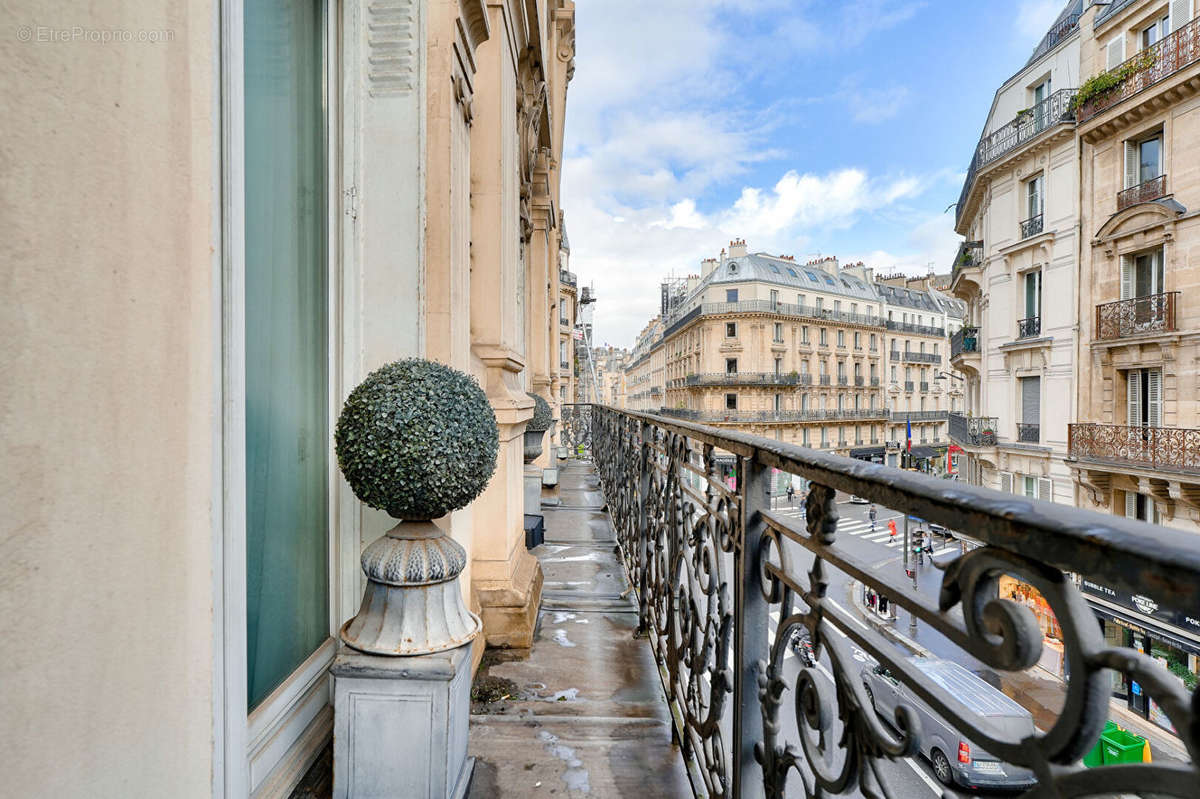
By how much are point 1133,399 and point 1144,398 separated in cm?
22

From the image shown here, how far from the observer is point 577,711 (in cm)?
286

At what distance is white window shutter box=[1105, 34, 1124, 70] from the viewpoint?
1430cm

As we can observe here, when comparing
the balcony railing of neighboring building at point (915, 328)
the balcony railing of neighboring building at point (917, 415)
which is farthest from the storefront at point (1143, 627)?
the balcony railing of neighboring building at point (915, 328)

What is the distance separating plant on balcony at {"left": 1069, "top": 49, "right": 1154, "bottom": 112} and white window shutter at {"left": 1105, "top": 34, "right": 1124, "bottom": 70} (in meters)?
1.12

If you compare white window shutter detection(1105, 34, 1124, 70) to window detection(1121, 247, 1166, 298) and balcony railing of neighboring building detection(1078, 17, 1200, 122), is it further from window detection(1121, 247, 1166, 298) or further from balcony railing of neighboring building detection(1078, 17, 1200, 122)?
window detection(1121, 247, 1166, 298)

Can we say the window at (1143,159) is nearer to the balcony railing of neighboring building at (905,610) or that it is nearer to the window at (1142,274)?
the window at (1142,274)

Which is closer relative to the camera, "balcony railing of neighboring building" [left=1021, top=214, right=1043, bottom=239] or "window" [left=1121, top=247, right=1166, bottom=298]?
"window" [left=1121, top=247, right=1166, bottom=298]

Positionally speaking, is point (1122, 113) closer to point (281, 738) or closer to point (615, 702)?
point (615, 702)

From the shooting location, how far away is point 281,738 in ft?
6.55

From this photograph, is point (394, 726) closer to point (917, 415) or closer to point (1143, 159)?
point (1143, 159)

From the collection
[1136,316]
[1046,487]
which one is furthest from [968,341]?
[1136,316]

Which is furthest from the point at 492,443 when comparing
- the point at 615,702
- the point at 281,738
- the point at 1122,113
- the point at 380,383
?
the point at 1122,113

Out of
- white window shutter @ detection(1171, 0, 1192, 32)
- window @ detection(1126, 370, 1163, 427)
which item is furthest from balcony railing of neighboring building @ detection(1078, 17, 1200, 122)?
window @ detection(1126, 370, 1163, 427)

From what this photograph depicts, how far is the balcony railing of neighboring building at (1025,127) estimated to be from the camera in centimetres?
1500
